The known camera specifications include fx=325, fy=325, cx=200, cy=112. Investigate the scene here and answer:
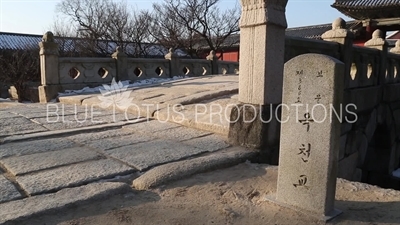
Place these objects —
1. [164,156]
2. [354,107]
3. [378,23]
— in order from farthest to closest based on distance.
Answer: [378,23] → [354,107] → [164,156]

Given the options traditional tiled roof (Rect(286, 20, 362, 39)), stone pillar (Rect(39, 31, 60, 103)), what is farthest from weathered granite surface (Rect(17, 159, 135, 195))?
traditional tiled roof (Rect(286, 20, 362, 39))

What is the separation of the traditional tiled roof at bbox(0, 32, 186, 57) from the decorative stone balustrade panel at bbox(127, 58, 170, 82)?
994 centimetres

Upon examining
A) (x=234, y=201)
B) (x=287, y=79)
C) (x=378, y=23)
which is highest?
(x=378, y=23)

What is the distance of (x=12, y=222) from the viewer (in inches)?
75.9

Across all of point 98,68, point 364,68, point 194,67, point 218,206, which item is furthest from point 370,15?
point 218,206

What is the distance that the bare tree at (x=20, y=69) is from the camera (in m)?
13.9

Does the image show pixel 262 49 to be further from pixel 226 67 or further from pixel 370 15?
pixel 370 15

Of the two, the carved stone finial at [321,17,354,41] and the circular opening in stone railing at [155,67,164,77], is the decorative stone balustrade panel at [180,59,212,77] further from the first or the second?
the carved stone finial at [321,17,354,41]

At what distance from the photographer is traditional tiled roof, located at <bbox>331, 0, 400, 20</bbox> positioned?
46.5ft

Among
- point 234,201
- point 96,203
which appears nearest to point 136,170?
point 96,203

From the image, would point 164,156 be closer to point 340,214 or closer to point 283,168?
point 283,168

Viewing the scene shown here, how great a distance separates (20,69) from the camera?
47.0 feet

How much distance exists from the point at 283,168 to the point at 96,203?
1.35m

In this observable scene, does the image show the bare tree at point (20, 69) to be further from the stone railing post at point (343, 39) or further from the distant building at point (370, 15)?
the distant building at point (370, 15)
